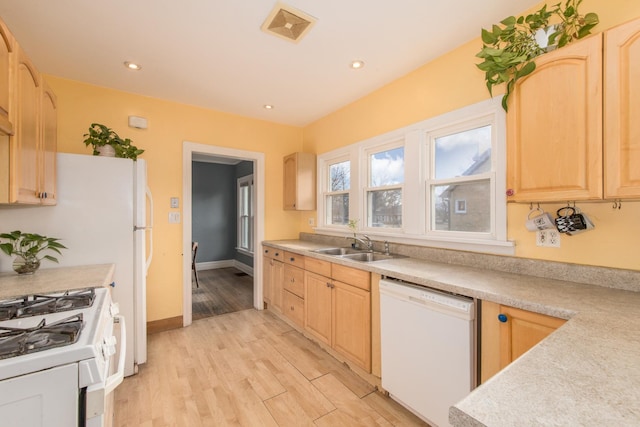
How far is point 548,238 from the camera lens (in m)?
1.70

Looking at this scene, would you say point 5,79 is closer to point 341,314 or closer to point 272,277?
point 341,314

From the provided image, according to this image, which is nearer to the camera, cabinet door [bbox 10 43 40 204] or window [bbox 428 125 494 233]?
cabinet door [bbox 10 43 40 204]

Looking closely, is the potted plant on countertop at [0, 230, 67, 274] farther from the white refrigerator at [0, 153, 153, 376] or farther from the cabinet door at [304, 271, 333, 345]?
the cabinet door at [304, 271, 333, 345]

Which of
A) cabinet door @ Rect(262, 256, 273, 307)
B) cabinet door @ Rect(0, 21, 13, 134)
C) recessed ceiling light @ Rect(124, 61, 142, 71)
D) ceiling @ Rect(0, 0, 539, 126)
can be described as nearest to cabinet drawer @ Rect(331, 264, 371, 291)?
cabinet door @ Rect(262, 256, 273, 307)

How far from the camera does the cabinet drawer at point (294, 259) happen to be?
296 cm

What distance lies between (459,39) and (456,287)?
1811mm

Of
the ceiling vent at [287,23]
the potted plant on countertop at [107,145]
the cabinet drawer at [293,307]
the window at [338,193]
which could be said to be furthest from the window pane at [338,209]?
the potted plant on countertop at [107,145]

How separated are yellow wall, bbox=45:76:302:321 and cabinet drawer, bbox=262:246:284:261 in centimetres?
23

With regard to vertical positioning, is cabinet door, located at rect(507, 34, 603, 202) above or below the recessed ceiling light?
below

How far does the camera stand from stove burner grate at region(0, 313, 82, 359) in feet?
2.88

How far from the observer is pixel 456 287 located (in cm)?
153

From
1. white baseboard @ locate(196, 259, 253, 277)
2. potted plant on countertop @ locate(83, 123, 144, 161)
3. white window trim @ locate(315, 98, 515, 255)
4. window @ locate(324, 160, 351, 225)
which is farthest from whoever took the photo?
white baseboard @ locate(196, 259, 253, 277)

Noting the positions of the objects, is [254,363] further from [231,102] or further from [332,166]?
[231,102]

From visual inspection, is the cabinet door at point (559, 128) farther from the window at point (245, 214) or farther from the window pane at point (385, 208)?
the window at point (245, 214)
